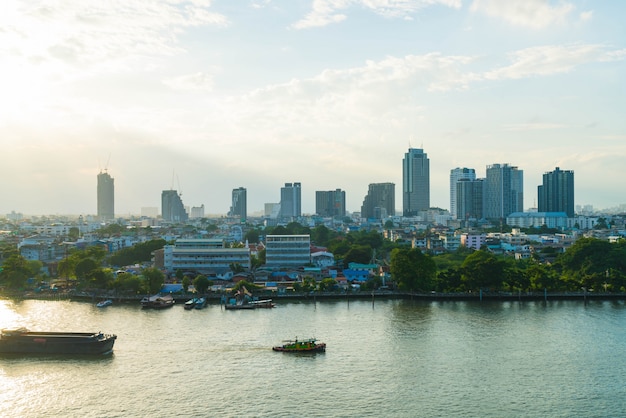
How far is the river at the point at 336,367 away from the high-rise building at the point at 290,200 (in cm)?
7310

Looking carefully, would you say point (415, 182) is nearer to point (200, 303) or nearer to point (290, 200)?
point (290, 200)

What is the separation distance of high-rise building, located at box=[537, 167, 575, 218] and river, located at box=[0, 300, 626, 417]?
48.2 metres

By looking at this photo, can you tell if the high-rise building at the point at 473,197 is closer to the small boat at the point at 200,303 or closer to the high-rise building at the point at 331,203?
the high-rise building at the point at 331,203

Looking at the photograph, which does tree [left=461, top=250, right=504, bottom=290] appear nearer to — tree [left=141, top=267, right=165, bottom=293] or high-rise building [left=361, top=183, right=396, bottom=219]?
tree [left=141, top=267, right=165, bottom=293]

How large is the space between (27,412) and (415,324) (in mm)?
8271

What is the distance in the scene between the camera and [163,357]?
11.1m

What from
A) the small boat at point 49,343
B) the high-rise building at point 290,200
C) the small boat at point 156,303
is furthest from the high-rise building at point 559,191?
the small boat at point 49,343

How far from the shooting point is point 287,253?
24.9 meters

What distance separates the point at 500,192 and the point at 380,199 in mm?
21490

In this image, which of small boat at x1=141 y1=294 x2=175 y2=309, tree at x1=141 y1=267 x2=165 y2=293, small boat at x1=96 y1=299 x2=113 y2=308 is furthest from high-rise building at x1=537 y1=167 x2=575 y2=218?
small boat at x1=96 y1=299 x2=113 y2=308

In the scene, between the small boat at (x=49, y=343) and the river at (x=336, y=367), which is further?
the small boat at (x=49, y=343)

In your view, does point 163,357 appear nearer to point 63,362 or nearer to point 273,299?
point 63,362

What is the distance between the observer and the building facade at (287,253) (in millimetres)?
24797

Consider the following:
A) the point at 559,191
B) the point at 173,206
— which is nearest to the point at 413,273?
the point at 559,191
